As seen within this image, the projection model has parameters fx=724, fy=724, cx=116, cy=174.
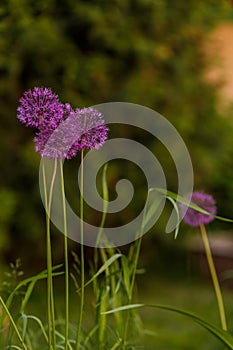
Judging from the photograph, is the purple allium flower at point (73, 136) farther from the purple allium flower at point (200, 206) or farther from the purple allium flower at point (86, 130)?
the purple allium flower at point (200, 206)

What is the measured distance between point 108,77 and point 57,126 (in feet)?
11.9

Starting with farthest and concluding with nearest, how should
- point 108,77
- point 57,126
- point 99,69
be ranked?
point 108,77 → point 99,69 → point 57,126

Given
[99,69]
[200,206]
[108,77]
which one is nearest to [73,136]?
[200,206]

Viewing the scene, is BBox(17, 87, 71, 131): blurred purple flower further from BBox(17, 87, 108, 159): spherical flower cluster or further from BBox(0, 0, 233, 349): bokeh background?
BBox(0, 0, 233, 349): bokeh background

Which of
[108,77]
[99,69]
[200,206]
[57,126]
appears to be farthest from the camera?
[108,77]

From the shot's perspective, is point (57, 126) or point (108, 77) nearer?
point (57, 126)

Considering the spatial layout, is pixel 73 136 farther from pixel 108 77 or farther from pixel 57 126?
pixel 108 77

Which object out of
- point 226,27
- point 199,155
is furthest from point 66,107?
point 226,27

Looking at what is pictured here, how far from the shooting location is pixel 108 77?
4746 millimetres

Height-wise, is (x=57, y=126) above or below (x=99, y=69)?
below

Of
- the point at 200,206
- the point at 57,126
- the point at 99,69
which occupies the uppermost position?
the point at 99,69

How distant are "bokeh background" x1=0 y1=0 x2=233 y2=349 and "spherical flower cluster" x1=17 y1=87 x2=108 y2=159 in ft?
9.13

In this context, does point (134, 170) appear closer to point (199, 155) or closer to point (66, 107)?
point (199, 155)

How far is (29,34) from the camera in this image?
4.21 metres
